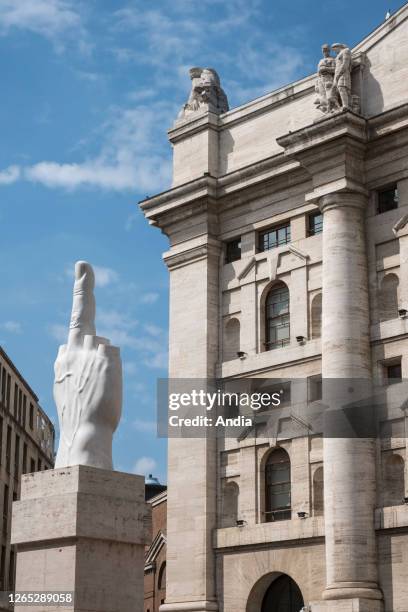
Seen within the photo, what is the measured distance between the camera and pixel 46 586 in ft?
69.5

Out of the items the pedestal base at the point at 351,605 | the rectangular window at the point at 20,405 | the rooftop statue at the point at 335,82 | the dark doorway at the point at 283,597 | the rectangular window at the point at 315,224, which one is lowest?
the pedestal base at the point at 351,605

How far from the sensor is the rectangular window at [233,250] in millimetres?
41594

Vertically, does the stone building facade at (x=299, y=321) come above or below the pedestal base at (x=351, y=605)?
above

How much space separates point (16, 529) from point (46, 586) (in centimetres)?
137

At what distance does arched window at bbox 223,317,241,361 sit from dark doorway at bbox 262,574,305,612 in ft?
25.9

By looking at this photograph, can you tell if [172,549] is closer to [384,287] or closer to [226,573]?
[226,573]

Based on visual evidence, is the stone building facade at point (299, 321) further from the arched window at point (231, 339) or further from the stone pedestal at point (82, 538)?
the stone pedestal at point (82, 538)

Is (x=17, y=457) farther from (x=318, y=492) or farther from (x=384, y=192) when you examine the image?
(x=384, y=192)

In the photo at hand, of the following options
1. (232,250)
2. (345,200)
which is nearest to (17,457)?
(232,250)

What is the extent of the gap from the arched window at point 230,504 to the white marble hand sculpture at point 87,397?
17.3m

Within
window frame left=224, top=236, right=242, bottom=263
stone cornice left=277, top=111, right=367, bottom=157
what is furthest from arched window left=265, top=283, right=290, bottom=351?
stone cornice left=277, top=111, right=367, bottom=157

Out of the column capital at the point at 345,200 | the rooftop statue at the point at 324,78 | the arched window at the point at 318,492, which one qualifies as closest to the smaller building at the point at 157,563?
the arched window at the point at 318,492

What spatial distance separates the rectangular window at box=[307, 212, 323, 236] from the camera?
3897cm

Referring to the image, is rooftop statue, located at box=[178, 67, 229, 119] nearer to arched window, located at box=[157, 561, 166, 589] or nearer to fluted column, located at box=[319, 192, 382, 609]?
fluted column, located at box=[319, 192, 382, 609]
